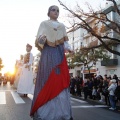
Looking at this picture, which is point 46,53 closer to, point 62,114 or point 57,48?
point 57,48

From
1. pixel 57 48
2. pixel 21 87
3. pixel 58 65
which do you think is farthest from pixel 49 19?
pixel 21 87

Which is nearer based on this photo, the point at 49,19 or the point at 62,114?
the point at 62,114

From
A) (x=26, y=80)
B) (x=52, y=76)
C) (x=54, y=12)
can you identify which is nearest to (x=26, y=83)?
(x=26, y=80)

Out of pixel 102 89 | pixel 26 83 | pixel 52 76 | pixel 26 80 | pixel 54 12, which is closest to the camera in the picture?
pixel 52 76

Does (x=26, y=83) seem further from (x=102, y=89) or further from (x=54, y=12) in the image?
(x=54, y=12)

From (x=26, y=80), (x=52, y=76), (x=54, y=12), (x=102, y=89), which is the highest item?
(x=54, y=12)

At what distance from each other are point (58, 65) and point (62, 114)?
87 cm

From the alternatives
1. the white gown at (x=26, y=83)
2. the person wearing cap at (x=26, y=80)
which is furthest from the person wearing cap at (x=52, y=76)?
the white gown at (x=26, y=83)

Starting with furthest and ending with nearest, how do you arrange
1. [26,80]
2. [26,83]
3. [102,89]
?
[102,89], [26,80], [26,83]

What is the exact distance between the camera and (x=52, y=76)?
4996 mm

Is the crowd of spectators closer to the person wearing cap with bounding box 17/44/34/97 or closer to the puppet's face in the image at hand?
the person wearing cap with bounding box 17/44/34/97

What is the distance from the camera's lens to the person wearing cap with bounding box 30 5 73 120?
15.9 feet

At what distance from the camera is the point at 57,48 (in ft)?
17.0

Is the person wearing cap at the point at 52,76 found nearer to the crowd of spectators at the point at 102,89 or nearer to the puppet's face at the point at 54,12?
the puppet's face at the point at 54,12
